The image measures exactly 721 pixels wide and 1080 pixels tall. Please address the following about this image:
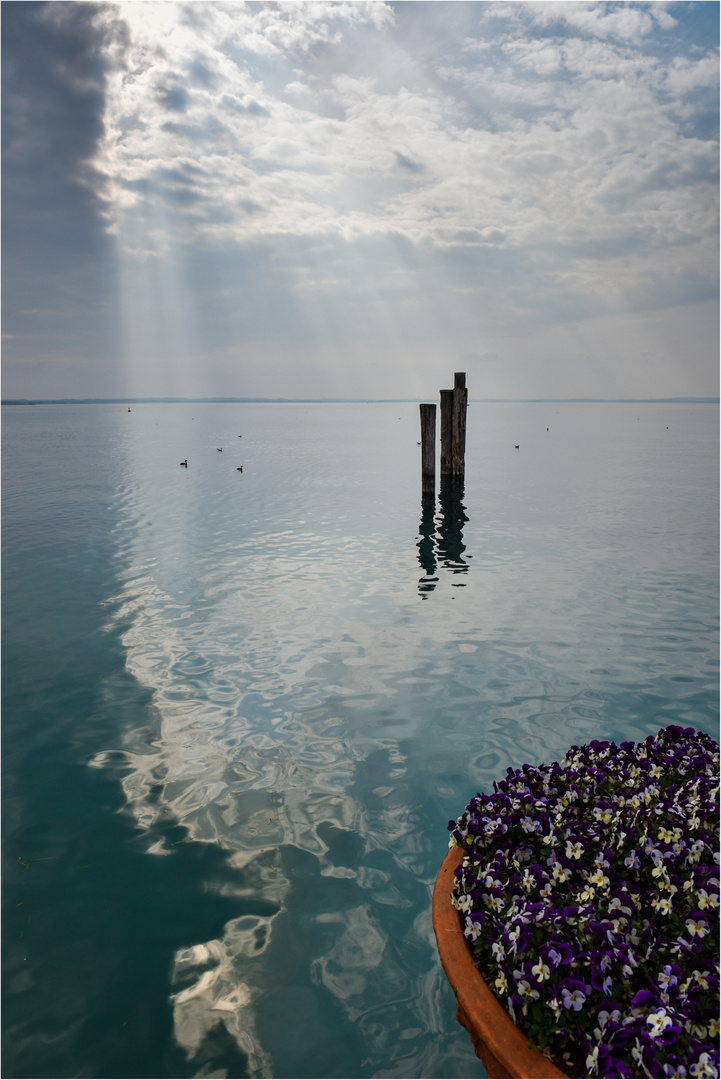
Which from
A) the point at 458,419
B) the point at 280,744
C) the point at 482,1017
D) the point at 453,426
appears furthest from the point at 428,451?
the point at 482,1017

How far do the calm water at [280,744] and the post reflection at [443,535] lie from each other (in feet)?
0.51

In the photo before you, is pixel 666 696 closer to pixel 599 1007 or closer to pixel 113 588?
pixel 599 1007

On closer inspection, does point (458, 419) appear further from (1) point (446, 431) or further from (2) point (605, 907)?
(2) point (605, 907)

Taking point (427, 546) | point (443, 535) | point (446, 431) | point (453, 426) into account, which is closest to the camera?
point (427, 546)

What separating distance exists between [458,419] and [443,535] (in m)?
7.78

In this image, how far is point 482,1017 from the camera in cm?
298

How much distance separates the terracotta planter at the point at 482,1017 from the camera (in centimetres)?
276

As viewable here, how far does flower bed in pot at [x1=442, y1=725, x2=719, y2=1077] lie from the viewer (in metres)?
2.69

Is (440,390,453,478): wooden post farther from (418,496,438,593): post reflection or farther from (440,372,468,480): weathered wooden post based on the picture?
(418,496,438,593): post reflection

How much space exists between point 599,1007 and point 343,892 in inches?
114

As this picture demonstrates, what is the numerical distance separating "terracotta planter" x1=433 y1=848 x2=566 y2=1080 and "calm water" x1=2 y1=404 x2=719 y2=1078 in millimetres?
1148

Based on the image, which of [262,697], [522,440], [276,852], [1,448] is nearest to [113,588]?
[262,697]

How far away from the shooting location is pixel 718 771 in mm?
4246

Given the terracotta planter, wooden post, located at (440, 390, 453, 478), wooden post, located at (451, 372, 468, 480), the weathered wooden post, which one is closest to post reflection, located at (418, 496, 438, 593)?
wooden post, located at (440, 390, 453, 478)
